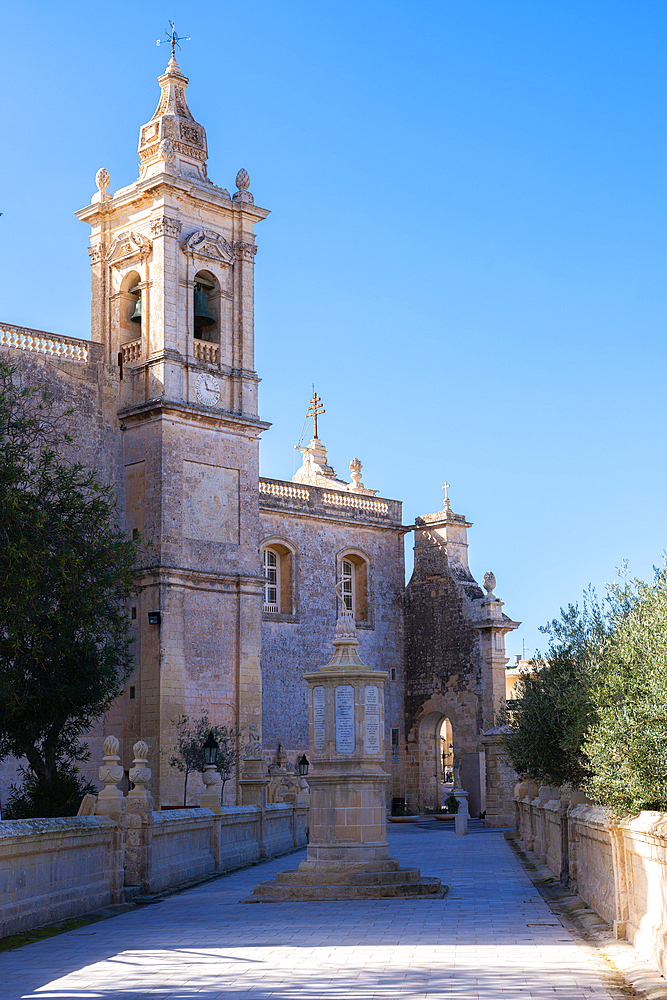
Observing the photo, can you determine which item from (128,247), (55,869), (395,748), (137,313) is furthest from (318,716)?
(395,748)

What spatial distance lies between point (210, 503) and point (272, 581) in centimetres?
788

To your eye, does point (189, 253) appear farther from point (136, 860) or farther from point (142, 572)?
point (136, 860)

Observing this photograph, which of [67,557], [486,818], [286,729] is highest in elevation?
[67,557]

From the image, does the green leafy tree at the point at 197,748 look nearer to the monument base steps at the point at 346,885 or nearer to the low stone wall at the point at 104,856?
the low stone wall at the point at 104,856

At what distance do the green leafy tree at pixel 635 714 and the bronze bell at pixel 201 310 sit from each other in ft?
70.7

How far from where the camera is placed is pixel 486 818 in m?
34.0

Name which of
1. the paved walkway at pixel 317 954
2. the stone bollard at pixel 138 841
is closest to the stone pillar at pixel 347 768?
the paved walkway at pixel 317 954

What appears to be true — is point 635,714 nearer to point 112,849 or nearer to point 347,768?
point 347,768

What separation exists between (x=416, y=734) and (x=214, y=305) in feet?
54.4

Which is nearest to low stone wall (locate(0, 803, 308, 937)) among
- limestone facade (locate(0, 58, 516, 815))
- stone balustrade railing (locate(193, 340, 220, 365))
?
limestone facade (locate(0, 58, 516, 815))

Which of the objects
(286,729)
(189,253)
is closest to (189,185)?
(189,253)

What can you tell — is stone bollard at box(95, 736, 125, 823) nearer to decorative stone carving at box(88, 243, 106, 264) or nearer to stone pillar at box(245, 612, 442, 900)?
stone pillar at box(245, 612, 442, 900)

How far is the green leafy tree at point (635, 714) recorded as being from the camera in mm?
10078

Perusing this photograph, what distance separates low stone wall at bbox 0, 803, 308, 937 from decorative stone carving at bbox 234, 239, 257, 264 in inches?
619
